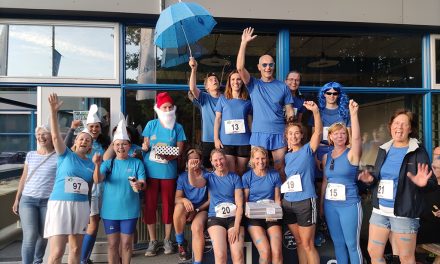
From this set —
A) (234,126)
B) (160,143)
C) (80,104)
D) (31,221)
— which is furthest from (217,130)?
(31,221)

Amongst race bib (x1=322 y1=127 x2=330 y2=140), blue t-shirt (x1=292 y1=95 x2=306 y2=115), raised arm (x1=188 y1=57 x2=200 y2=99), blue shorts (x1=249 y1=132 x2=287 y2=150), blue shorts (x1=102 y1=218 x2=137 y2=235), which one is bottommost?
blue shorts (x1=102 y1=218 x2=137 y2=235)

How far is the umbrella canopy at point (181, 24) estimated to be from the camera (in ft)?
13.2

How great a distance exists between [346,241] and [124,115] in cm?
310

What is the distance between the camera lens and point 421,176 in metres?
3.19

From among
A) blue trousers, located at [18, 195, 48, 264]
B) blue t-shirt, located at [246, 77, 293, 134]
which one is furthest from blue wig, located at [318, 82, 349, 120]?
blue trousers, located at [18, 195, 48, 264]

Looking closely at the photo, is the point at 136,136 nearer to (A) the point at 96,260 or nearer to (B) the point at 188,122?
(B) the point at 188,122

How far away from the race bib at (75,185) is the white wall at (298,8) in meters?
2.36

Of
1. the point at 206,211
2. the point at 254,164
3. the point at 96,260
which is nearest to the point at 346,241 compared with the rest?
the point at 254,164

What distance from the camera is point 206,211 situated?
405cm

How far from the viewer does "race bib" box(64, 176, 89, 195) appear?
3.53m

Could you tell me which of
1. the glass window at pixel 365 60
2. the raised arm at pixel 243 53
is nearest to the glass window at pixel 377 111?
the glass window at pixel 365 60

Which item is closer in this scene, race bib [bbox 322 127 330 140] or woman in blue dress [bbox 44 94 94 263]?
woman in blue dress [bbox 44 94 94 263]

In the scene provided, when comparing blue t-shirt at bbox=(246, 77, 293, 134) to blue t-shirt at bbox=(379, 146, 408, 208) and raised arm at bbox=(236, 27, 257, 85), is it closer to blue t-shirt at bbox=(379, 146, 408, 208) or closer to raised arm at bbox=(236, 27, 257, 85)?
raised arm at bbox=(236, 27, 257, 85)

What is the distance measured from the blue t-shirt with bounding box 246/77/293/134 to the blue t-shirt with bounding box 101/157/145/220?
132 cm
